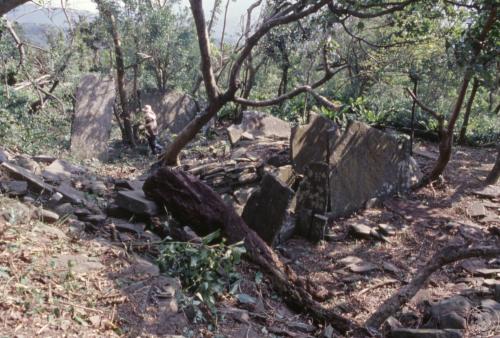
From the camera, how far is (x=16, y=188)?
409cm

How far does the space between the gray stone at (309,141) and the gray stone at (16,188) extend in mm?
3811

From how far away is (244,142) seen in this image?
8.34 metres

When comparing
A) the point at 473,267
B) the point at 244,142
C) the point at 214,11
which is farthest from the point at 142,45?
the point at 473,267

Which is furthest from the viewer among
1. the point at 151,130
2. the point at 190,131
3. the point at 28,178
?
the point at 151,130

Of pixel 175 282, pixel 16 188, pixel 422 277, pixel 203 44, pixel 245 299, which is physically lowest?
pixel 245 299

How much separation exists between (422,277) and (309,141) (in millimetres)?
3324

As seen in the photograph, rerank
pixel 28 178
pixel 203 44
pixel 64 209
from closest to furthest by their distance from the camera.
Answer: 1. pixel 64 209
2. pixel 28 178
3. pixel 203 44

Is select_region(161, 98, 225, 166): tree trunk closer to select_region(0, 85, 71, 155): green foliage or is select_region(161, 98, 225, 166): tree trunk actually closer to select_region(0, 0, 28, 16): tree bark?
Result: select_region(0, 85, 71, 155): green foliage

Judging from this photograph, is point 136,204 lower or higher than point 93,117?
lower

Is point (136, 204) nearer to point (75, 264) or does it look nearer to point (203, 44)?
point (75, 264)

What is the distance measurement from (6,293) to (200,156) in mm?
6294

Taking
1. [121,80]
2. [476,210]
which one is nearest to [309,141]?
[476,210]

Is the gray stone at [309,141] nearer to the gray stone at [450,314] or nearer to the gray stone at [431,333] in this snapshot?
the gray stone at [450,314]

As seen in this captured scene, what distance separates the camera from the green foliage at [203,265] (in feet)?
11.0
